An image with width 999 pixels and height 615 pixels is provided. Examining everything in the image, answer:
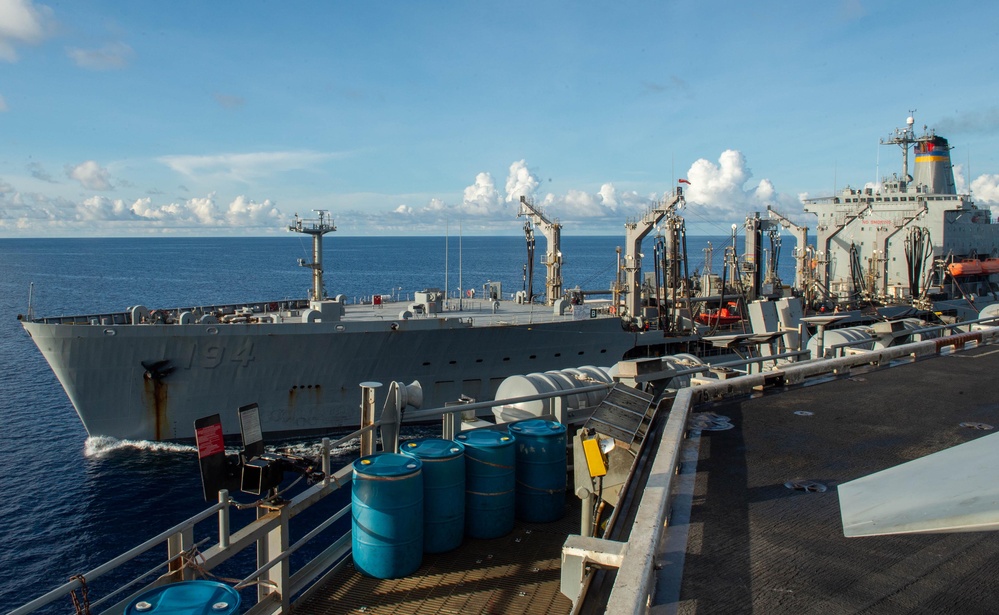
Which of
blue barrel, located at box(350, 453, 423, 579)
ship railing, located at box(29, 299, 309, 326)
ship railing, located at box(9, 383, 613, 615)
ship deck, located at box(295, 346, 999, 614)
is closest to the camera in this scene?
ship deck, located at box(295, 346, 999, 614)

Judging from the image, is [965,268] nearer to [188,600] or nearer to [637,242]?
[637,242]

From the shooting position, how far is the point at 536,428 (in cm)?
838

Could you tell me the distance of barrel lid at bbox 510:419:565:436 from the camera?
26.7 ft

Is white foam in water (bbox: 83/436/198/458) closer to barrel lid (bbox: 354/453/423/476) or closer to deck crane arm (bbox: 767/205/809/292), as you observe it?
barrel lid (bbox: 354/453/423/476)

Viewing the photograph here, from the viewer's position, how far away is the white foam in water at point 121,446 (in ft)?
79.8

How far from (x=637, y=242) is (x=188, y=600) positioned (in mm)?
28569

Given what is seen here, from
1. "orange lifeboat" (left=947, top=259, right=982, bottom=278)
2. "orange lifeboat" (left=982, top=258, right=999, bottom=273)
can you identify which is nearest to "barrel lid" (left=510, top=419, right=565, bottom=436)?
"orange lifeboat" (left=947, top=259, right=982, bottom=278)

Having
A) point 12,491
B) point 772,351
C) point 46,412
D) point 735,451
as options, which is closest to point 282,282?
point 46,412

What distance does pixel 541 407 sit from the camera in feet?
34.8

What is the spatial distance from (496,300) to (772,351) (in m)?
18.9

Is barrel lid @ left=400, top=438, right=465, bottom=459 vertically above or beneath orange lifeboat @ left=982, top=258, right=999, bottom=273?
beneath

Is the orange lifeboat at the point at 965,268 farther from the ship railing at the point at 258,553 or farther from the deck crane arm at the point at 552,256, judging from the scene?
the ship railing at the point at 258,553

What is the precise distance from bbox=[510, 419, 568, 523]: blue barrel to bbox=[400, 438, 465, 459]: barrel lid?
3.18 ft

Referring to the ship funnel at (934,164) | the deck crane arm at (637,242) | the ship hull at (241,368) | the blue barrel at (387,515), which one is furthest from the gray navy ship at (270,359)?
the ship funnel at (934,164)
